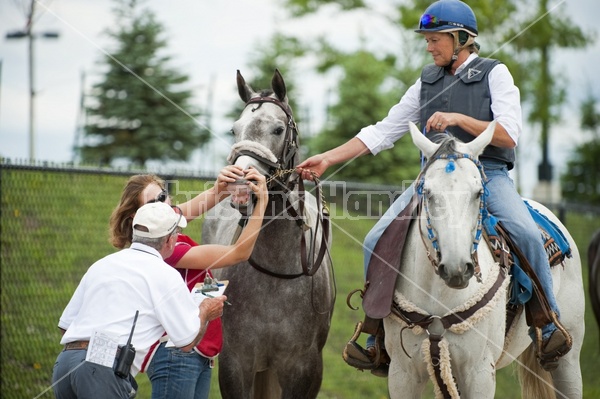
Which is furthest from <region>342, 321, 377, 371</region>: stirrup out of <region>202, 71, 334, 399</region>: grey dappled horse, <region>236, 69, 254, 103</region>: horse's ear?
<region>236, 69, 254, 103</region>: horse's ear

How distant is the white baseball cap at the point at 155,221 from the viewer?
12.6 feet

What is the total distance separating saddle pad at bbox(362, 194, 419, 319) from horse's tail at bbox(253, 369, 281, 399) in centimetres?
139

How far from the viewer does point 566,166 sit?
26547 millimetres

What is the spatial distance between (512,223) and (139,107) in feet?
49.9

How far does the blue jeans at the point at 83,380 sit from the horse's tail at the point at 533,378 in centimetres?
313

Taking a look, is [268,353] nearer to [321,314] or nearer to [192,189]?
[321,314]


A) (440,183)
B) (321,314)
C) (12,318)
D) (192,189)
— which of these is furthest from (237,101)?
(440,183)

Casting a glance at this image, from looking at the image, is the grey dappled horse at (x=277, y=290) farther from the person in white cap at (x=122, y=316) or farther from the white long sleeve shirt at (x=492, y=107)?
the person in white cap at (x=122, y=316)

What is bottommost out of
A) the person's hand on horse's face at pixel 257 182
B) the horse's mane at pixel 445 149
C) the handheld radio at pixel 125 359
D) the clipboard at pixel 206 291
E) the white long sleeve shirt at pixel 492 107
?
the handheld radio at pixel 125 359

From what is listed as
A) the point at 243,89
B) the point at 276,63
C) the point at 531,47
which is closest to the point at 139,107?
the point at 276,63

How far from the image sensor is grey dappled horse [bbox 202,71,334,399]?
509 cm

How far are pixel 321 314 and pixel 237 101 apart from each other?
15586 millimetres

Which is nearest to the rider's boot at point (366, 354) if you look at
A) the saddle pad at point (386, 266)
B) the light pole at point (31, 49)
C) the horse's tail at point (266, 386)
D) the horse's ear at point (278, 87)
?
the saddle pad at point (386, 266)

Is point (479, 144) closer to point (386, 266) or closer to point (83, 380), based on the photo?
point (386, 266)
